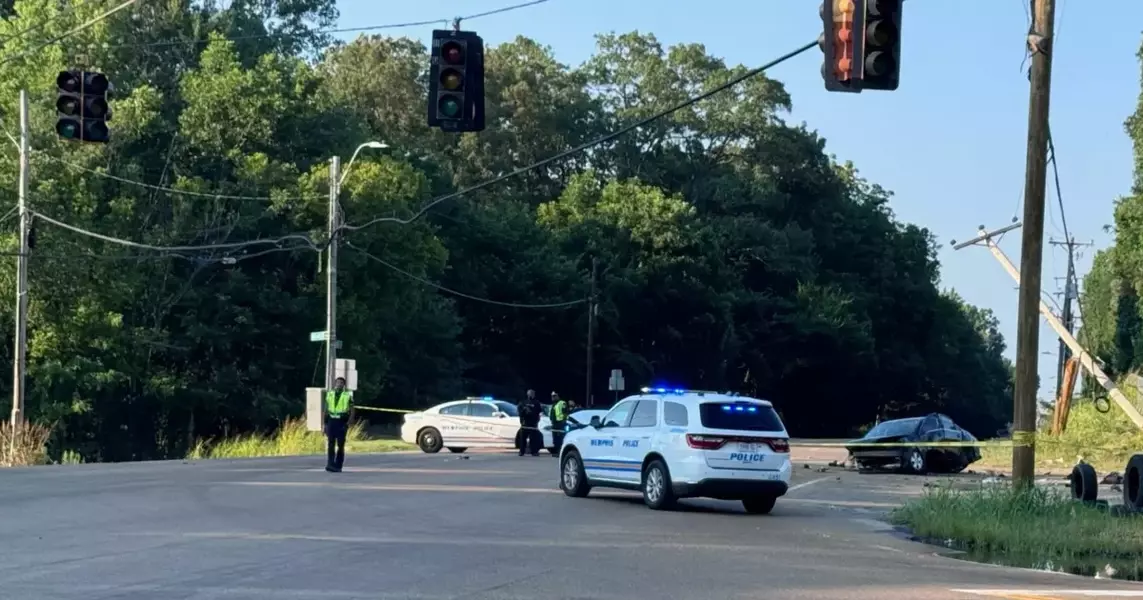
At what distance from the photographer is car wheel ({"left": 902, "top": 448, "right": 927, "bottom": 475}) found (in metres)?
35.8

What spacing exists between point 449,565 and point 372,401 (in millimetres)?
47653

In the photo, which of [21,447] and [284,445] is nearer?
[21,447]

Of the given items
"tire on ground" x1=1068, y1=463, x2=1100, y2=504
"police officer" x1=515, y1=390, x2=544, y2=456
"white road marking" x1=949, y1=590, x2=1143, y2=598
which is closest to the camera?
"white road marking" x1=949, y1=590, x2=1143, y2=598

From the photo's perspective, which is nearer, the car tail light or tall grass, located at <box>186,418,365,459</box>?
the car tail light

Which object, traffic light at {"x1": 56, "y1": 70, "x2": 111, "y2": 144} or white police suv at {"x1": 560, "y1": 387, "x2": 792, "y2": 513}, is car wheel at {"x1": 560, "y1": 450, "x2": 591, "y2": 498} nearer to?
white police suv at {"x1": 560, "y1": 387, "x2": 792, "y2": 513}

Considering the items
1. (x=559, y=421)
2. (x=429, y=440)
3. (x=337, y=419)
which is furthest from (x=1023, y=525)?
(x=429, y=440)

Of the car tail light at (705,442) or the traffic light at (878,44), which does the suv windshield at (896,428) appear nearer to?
the car tail light at (705,442)

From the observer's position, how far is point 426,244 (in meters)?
60.2

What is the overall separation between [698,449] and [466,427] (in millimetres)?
20755

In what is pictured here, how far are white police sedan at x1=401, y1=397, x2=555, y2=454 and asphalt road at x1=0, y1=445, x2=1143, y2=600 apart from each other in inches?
598

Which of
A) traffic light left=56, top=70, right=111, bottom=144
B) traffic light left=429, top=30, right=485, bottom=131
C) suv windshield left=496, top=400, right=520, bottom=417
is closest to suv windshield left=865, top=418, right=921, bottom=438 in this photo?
suv windshield left=496, top=400, right=520, bottom=417

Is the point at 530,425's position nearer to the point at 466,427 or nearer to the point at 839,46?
the point at 466,427

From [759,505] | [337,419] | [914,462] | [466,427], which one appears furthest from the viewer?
[466,427]

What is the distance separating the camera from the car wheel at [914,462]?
3578cm
